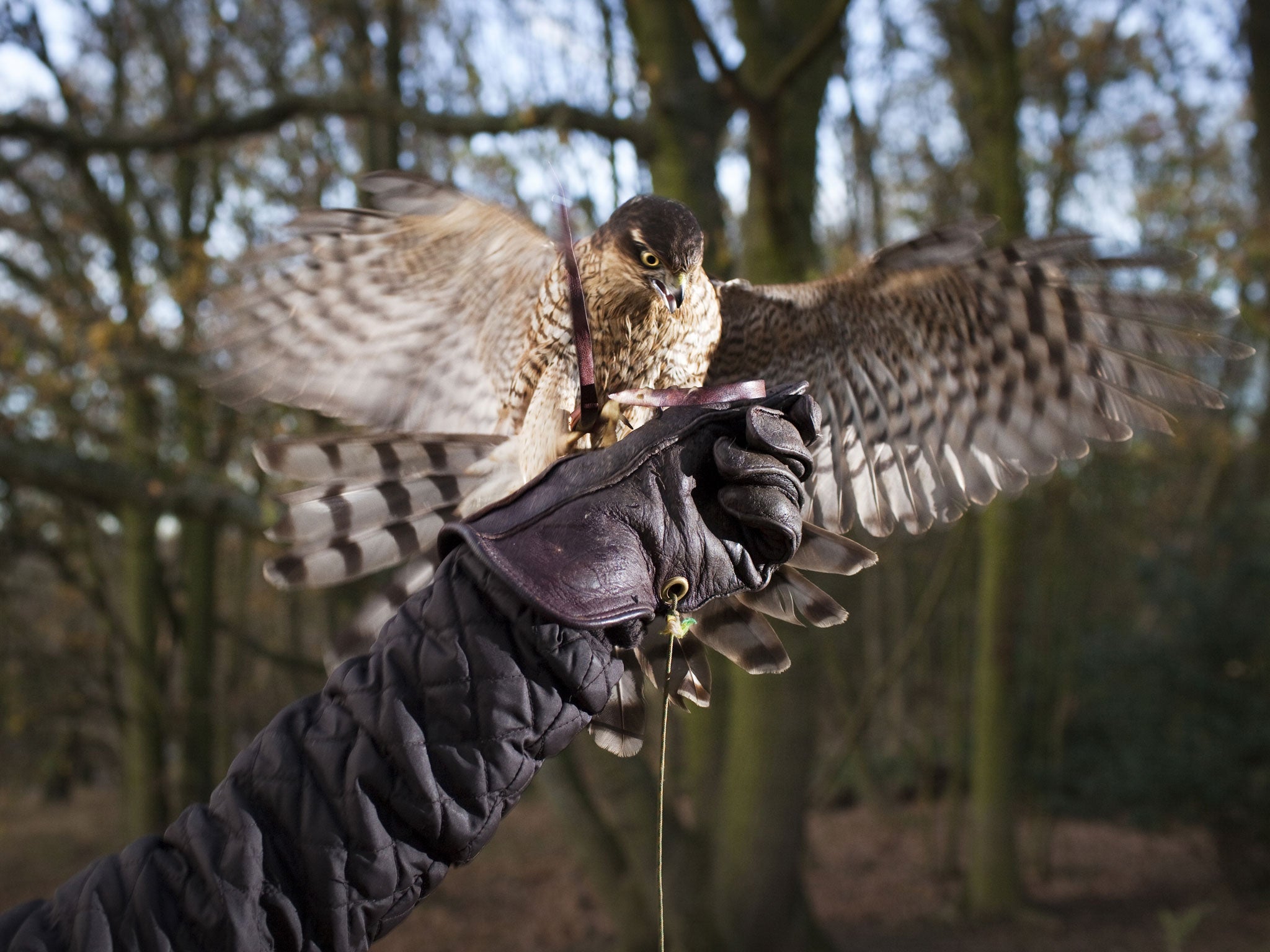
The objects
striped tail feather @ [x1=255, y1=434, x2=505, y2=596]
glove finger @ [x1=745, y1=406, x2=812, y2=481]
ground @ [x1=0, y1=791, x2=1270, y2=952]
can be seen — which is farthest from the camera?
ground @ [x1=0, y1=791, x2=1270, y2=952]

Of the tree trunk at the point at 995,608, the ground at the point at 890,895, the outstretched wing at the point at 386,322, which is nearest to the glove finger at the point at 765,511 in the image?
the outstretched wing at the point at 386,322

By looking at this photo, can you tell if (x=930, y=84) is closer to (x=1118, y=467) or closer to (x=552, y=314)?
(x=1118, y=467)

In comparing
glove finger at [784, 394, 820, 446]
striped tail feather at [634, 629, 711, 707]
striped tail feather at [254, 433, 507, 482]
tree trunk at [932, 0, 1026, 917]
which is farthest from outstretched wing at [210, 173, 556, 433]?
tree trunk at [932, 0, 1026, 917]

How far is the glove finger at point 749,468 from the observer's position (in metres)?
1.50

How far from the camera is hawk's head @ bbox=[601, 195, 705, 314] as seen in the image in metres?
2.26

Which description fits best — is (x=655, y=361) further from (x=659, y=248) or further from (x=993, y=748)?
(x=993, y=748)

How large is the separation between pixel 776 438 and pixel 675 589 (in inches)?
11.8

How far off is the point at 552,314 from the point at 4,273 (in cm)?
806

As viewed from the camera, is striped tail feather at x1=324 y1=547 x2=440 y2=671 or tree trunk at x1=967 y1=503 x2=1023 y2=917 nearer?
striped tail feather at x1=324 y1=547 x2=440 y2=671

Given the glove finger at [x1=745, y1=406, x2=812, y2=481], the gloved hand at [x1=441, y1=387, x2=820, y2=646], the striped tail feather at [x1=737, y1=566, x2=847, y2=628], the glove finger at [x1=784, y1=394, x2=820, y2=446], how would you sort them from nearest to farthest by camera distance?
the gloved hand at [x1=441, y1=387, x2=820, y2=646], the glove finger at [x1=745, y1=406, x2=812, y2=481], the glove finger at [x1=784, y1=394, x2=820, y2=446], the striped tail feather at [x1=737, y1=566, x2=847, y2=628]

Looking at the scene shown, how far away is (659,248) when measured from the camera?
2258 mm

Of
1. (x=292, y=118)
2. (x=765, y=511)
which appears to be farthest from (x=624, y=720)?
(x=292, y=118)

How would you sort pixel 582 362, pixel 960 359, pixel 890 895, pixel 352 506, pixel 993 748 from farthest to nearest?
pixel 890 895
pixel 993 748
pixel 960 359
pixel 352 506
pixel 582 362

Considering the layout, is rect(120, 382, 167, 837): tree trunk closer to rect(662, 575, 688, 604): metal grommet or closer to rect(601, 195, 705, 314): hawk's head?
rect(601, 195, 705, 314): hawk's head
